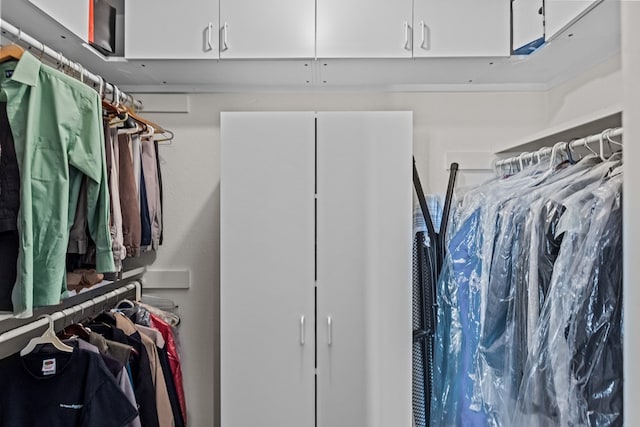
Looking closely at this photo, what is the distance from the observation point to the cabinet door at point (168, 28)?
76.9 inches

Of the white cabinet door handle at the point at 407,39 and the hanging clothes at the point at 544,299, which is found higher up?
the white cabinet door handle at the point at 407,39

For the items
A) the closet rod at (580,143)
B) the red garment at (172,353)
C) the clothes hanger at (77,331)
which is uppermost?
the closet rod at (580,143)

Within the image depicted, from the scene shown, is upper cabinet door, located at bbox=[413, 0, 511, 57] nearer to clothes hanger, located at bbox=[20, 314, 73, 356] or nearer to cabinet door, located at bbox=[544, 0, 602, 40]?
cabinet door, located at bbox=[544, 0, 602, 40]

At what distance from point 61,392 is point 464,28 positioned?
2.03m

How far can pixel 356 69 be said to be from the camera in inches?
82.7

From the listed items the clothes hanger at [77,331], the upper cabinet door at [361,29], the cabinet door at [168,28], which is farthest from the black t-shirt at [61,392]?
the upper cabinet door at [361,29]

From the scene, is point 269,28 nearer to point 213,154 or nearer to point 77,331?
point 213,154

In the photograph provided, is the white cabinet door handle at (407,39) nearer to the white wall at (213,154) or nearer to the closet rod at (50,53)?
the white wall at (213,154)

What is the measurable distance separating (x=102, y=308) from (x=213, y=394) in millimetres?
773

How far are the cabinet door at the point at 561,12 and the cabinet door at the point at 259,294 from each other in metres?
0.97

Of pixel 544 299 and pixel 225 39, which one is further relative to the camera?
pixel 225 39

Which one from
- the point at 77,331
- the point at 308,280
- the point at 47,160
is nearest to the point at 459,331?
the point at 308,280

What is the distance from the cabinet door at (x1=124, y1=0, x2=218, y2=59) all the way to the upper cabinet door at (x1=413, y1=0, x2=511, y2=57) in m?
0.90

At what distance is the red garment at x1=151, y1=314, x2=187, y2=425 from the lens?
76.4 inches
